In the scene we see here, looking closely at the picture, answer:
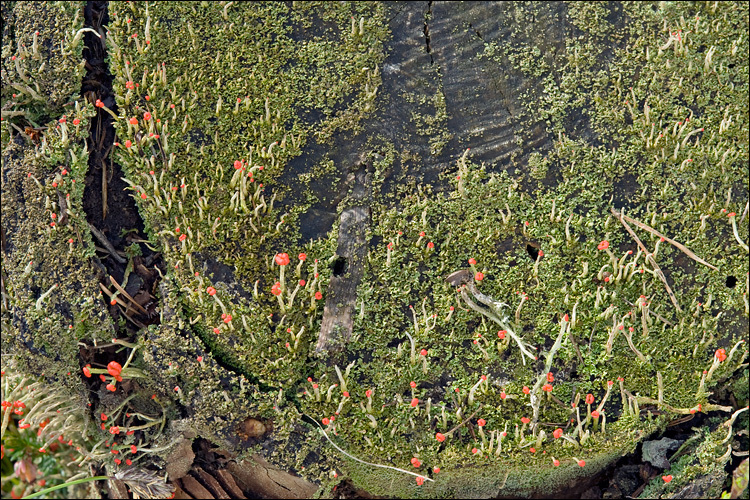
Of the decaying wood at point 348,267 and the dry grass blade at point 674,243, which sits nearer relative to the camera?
the decaying wood at point 348,267

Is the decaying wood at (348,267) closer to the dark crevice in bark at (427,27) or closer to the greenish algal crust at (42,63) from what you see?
the dark crevice in bark at (427,27)

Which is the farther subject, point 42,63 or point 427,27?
point 427,27

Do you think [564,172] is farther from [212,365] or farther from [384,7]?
[212,365]

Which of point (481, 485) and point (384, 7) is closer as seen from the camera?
point (481, 485)

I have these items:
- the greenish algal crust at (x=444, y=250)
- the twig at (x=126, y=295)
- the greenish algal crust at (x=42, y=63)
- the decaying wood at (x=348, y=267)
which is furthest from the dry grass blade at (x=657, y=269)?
the greenish algal crust at (x=42, y=63)

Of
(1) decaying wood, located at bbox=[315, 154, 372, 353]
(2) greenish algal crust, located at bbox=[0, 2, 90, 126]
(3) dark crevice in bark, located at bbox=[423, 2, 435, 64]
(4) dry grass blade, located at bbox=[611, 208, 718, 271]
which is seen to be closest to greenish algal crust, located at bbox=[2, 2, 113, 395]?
(2) greenish algal crust, located at bbox=[0, 2, 90, 126]

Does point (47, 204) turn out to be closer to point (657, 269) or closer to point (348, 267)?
point (348, 267)

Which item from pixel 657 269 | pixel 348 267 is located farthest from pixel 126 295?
pixel 657 269

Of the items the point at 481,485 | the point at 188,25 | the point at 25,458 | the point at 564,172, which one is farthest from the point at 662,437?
the point at 25,458

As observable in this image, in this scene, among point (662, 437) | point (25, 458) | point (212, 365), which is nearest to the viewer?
point (212, 365)
